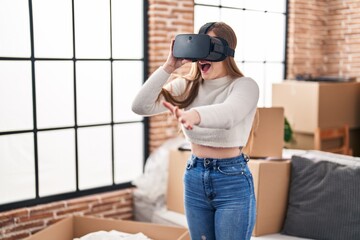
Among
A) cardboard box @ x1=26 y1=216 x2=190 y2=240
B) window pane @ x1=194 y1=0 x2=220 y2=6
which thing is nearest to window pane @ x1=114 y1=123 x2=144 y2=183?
cardboard box @ x1=26 y1=216 x2=190 y2=240

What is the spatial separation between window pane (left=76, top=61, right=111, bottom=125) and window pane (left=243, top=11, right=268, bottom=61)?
1.62 m

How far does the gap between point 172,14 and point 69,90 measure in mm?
997

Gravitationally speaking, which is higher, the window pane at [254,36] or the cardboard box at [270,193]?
the window pane at [254,36]

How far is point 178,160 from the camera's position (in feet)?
10.6

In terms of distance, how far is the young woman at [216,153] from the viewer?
1.80 m

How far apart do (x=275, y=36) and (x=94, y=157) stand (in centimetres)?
239

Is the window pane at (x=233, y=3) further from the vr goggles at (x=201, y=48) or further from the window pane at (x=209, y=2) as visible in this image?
the vr goggles at (x=201, y=48)

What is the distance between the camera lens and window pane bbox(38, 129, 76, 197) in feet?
10.2

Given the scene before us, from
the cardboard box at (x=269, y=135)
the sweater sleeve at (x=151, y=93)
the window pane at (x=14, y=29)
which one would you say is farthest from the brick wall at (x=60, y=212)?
the sweater sleeve at (x=151, y=93)

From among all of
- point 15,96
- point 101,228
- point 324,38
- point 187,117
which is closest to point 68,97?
point 15,96

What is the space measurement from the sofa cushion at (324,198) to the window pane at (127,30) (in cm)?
144

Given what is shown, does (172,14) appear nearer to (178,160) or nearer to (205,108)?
(178,160)

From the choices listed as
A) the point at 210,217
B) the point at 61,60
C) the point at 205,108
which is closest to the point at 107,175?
the point at 61,60

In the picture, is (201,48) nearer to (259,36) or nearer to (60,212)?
(60,212)
